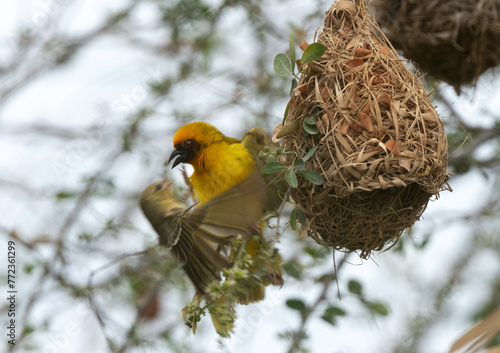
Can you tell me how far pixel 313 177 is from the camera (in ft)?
5.94

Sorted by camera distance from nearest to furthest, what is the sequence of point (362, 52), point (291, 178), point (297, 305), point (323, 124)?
point (291, 178) < point (323, 124) < point (362, 52) < point (297, 305)

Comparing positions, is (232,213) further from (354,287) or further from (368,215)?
(354,287)

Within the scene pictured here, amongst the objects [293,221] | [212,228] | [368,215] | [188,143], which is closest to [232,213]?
[212,228]

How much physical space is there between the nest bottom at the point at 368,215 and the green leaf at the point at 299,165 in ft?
0.50

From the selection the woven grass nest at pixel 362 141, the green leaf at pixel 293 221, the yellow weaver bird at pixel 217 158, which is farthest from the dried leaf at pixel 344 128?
the yellow weaver bird at pixel 217 158

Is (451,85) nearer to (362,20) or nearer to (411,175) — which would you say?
(362,20)

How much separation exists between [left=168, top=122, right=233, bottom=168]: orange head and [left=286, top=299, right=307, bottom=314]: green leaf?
0.79 m

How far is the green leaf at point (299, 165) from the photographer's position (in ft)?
5.97

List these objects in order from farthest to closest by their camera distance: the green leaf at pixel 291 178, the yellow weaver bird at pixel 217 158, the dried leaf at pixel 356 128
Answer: the yellow weaver bird at pixel 217 158, the dried leaf at pixel 356 128, the green leaf at pixel 291 178

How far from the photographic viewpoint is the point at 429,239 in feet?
10.9

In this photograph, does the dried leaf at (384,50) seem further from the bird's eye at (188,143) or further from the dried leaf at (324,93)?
the bird's eye at (188,143)

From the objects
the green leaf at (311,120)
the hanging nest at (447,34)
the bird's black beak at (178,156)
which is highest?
the hanging nest at (447,34)

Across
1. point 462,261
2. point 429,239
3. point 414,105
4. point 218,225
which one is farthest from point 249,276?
point 462,261

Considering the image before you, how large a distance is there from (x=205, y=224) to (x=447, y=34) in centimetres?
150
